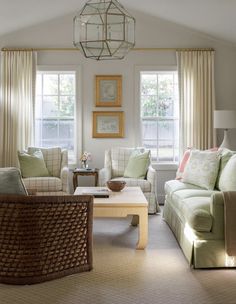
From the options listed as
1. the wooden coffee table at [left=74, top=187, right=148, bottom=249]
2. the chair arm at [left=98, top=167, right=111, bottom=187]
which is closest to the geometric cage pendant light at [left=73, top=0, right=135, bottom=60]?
the wooden coffee table at [left=74, top=187, right=148, bottom=249]

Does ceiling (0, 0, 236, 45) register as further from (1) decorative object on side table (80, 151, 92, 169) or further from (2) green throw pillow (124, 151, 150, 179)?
(1) decorative object on side table (80, 151, 92, 169)

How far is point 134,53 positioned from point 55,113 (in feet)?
5.25

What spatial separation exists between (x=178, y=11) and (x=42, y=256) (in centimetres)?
439

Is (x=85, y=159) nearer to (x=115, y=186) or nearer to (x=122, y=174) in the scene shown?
(x=122, y=174)

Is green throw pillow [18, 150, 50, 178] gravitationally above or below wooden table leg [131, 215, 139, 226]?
above

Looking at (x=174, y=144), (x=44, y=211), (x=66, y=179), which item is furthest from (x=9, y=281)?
(x=174, y=144)

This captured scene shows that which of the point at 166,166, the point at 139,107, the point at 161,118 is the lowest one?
the point at 166,166

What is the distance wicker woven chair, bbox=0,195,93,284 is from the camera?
12.0ft

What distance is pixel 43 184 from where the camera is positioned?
21.9 ft

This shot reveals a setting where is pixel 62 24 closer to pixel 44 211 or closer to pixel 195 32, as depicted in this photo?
pixel 195 32

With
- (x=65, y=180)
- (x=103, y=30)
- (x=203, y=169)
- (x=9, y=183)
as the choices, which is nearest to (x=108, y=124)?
(x=65, y=180)

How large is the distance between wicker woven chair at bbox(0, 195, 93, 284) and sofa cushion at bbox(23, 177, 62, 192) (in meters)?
2.80

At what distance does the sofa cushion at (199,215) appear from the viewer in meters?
4.13

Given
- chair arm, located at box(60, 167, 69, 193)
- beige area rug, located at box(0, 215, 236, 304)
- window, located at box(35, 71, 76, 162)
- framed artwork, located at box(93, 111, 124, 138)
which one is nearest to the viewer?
beige area rug, located at box(0, 215, 236, 304)
